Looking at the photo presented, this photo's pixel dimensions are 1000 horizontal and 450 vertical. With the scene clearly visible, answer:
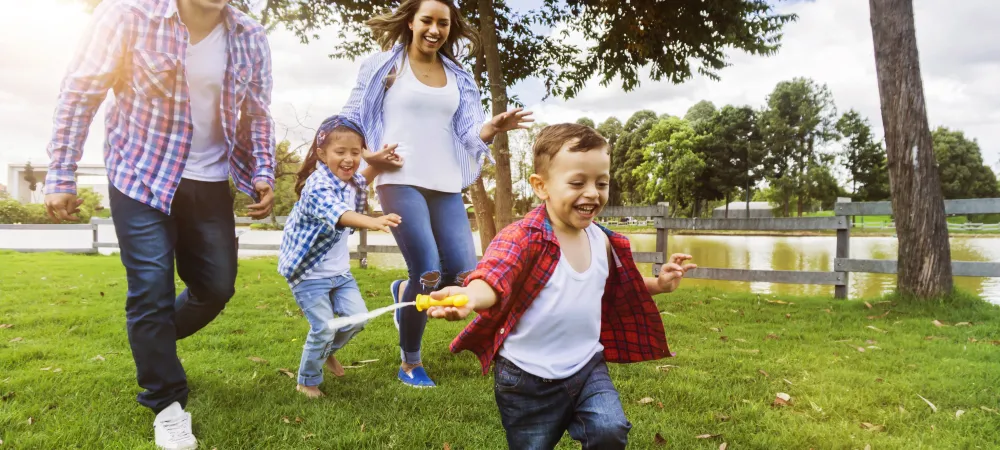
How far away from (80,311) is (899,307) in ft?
28.5

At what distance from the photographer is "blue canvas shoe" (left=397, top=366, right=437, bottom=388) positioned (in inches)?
146

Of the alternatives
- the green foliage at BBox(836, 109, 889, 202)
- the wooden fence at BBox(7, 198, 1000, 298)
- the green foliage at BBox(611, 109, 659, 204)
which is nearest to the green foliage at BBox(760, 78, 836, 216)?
the green foliage at BBox(836, 109, 889, 202)

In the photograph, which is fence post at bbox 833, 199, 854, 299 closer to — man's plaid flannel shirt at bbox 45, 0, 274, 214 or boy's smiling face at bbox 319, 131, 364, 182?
boy's smiling face at bbox 319, 131, 364, 182

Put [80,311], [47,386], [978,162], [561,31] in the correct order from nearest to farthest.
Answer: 1. [47,386]
2. [80,311]
3. [561,31]
4. [978,162]

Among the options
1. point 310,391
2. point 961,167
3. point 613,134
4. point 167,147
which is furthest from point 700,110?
point 167,147

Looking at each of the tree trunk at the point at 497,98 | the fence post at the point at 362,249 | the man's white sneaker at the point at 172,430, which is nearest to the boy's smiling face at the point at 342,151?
the man's white sneaker at the point at 172,430

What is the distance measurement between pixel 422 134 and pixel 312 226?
2.67ft

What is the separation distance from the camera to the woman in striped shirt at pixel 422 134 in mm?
3439

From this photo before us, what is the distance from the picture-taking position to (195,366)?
4.19 m

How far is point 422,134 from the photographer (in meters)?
3.52

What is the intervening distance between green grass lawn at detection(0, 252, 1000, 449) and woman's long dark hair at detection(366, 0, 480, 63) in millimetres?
2115

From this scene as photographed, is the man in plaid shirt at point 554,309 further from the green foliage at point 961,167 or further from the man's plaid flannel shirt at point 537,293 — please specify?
the green foliage at point 961,167

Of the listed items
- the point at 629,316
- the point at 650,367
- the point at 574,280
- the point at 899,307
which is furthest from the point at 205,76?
the point at 899,307

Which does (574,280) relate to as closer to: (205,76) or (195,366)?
(205,76)
